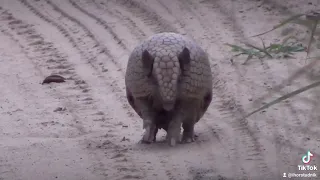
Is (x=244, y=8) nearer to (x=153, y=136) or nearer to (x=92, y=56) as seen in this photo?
(x=92, y=56)

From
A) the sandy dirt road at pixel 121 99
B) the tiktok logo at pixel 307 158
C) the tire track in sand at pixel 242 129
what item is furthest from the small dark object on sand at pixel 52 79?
the tiktok logo at pixel 307 158

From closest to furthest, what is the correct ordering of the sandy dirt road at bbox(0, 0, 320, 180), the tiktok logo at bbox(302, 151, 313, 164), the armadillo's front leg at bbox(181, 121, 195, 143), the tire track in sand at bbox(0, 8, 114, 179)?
the tiktok logo at bbox(302, 151, 313, 164)
the sandy dirt road at bbox(0, 0, 320, 180)
the armadillo's front leg at bbox(181, 121, 195, 143)
the tire track in sand at bbox(0, 8, 114, 179)

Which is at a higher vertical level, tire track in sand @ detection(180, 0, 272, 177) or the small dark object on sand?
tire track in sand @ detection(180, 0, 272, 177)

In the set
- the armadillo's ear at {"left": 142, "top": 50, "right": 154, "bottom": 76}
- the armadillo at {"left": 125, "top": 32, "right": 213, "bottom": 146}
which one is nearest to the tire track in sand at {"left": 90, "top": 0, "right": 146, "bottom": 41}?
A: the armadillo at {"left": 125, "top": 32, "right": 213, "bottom": 146}

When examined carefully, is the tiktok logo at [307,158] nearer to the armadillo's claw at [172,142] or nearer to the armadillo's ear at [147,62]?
the armadillo's claw at [172,142]

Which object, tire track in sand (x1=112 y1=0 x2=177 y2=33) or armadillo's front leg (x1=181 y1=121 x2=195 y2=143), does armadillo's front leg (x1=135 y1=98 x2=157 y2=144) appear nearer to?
armadillo's front leg (x1=181 y1=121 x2=195 y2=143)

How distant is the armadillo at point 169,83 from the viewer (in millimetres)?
6055

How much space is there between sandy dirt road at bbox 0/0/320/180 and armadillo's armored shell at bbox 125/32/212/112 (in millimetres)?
493

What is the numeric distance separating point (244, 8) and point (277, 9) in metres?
0.64

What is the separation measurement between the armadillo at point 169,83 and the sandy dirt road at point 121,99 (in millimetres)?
Result: 256

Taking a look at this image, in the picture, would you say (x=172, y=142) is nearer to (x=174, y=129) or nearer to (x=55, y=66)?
(x=174, y=129)

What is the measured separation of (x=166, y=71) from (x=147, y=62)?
0.19 meters

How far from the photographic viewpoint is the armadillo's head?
6.02 m

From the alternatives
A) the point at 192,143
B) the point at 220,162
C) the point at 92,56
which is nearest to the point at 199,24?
the point at 92,56
